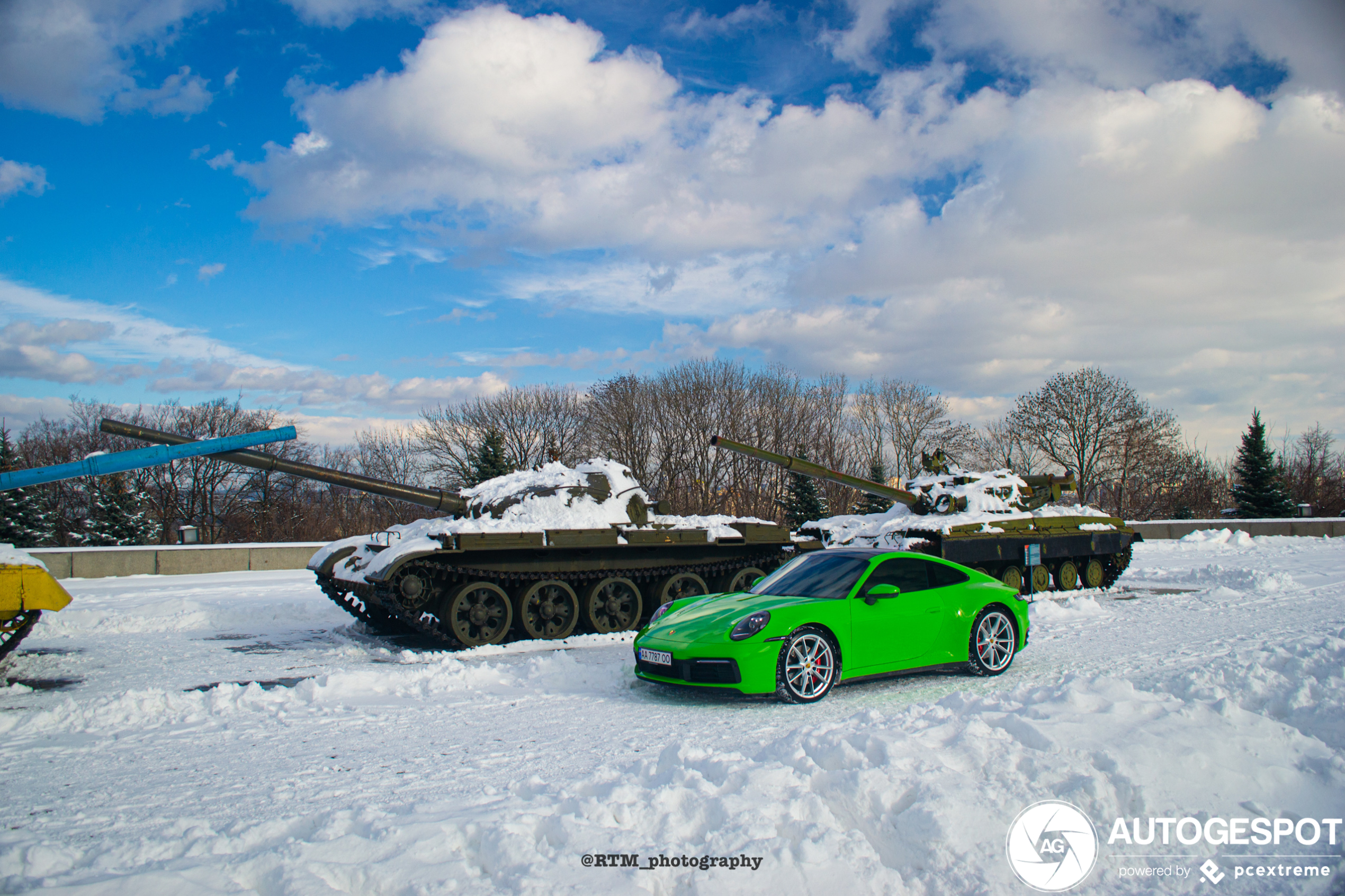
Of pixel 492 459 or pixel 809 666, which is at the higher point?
pixel 492 459

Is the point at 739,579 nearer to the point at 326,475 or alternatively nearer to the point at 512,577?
the point at 512,577

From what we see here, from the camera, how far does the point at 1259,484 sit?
1324 inches

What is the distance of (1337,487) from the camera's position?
4138 centimetres

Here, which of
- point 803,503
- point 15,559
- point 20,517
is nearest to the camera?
point 15,559

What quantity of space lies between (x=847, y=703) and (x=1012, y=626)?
81.8 inches

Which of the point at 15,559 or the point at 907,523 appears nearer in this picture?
the point at 15,559

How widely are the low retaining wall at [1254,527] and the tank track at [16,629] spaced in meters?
30.0

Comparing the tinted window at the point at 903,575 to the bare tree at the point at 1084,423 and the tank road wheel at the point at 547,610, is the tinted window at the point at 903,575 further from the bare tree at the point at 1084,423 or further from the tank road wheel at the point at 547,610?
the bare tree at the point at 1084,423

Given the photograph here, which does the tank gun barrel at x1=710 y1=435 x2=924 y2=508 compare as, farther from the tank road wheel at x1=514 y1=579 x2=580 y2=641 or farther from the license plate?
the license plate

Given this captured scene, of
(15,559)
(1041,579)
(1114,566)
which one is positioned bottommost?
(1041,579)

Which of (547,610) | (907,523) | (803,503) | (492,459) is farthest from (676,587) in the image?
(492,459)

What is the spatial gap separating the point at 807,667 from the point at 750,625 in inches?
21.6

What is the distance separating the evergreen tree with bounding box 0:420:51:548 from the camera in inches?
961

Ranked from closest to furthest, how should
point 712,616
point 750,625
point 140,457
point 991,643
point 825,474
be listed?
1. point 750,625
2. point 712,616
3. point 991,643
4. point 140,457
5. point 825,474
